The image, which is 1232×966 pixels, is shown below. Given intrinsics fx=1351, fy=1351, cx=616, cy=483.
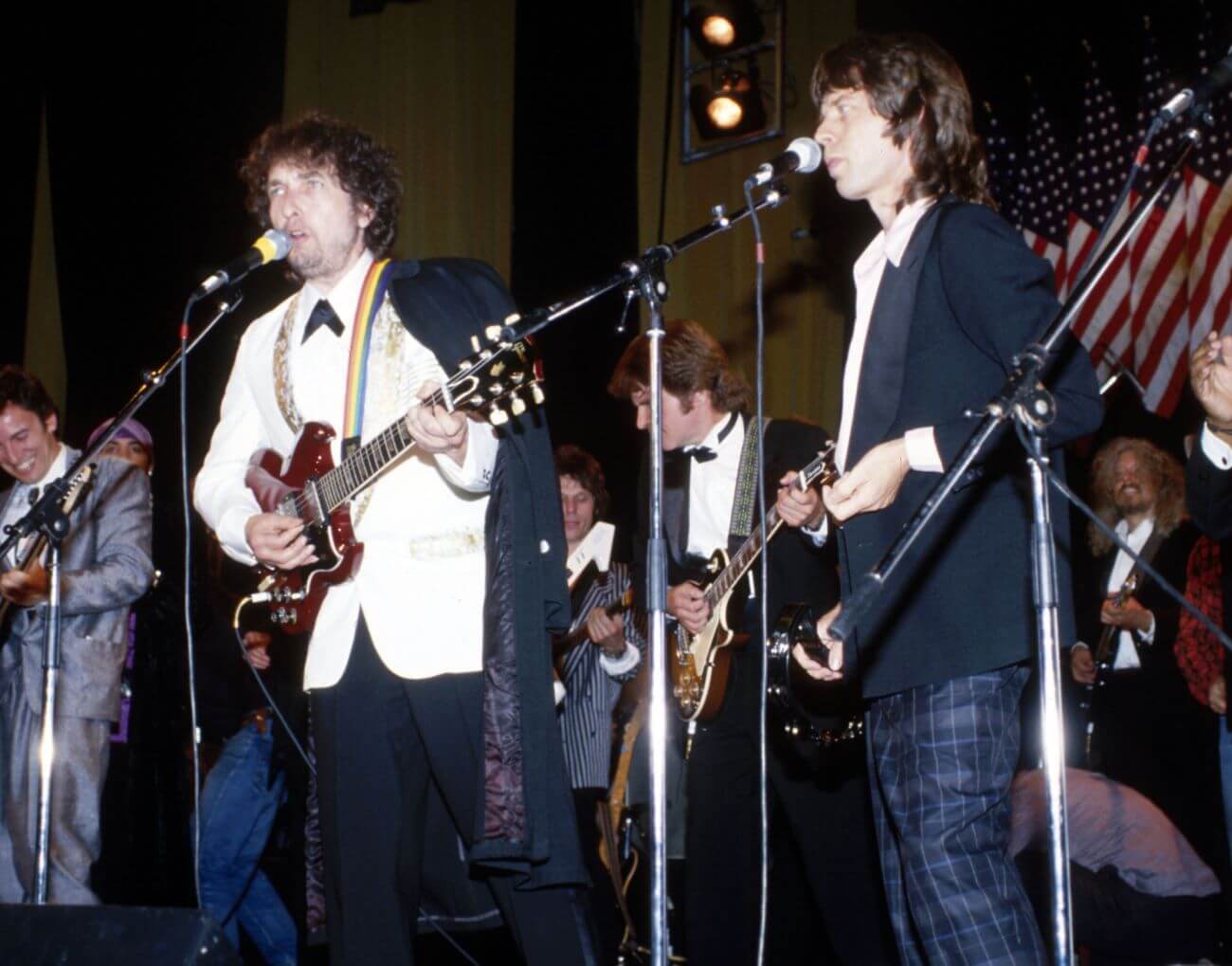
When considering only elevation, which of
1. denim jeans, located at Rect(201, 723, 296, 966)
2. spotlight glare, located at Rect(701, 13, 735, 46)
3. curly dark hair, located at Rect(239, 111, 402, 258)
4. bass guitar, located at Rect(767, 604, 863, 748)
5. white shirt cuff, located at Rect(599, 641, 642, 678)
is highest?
spotlight glare, located at Rect(701, 13, 735, 46)

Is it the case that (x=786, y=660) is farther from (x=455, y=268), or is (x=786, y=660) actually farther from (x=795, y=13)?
(x=795, y=13)

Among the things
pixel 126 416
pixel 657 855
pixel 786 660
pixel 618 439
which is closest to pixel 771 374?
pixel 618 439

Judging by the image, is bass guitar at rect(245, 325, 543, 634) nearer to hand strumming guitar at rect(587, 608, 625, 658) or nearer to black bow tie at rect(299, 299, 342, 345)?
black bow tie at rect(299, 299, 342, 345)

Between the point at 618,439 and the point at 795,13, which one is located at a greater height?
the point at 795,13

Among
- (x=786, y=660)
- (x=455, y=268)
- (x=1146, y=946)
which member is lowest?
(x=1146, y=946)

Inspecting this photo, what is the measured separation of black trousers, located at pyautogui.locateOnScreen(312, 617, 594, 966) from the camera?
273 cm

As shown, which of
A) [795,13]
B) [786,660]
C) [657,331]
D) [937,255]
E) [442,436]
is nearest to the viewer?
[937,255]

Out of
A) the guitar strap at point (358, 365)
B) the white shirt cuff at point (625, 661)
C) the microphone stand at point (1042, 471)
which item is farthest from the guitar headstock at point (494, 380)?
the white shirt cuff at point (625, 661)

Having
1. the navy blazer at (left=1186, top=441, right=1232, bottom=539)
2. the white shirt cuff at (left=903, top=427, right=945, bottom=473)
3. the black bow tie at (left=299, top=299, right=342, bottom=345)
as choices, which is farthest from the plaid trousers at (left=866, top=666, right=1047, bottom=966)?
the black bow tie at (left=299, top=299, right=342, bottom=345)

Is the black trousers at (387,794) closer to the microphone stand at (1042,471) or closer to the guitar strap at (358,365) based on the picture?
the guitar strap at (358,365)

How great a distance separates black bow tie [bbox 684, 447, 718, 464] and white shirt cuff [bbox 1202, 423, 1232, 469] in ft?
6.12

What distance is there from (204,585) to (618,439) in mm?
2268

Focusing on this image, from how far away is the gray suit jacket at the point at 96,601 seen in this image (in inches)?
183

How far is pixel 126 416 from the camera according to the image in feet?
10.4
